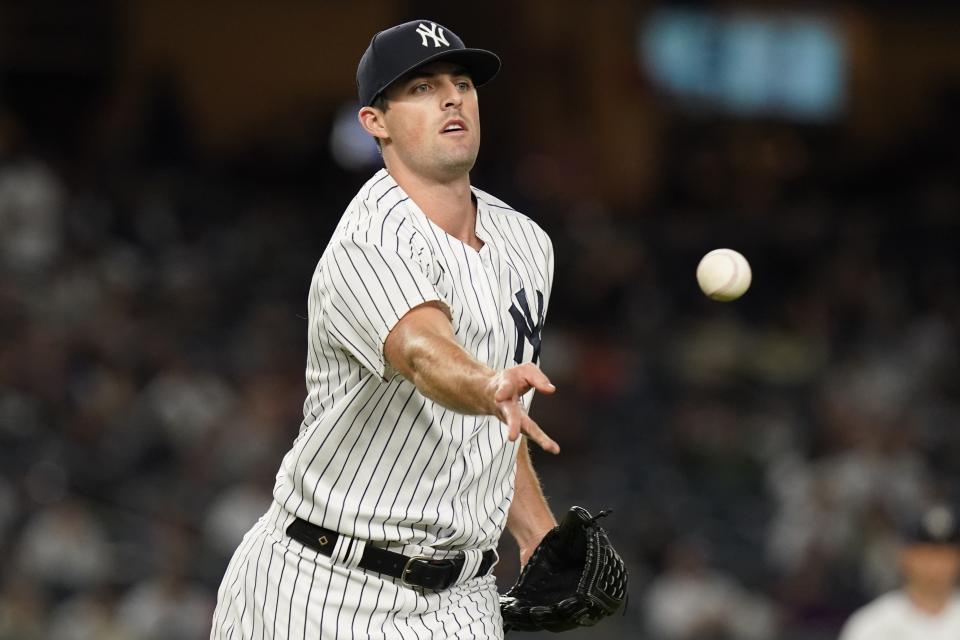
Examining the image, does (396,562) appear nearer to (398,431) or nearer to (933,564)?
(398,431)

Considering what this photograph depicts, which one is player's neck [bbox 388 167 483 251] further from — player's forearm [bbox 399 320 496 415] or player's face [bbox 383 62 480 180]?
player's forearm [bbox 399 320 496 415]

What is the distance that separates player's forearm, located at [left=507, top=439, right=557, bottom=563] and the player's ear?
871 mm

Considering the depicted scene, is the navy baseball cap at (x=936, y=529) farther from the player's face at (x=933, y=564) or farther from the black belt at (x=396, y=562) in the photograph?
the black belt at (x=396, y=562)

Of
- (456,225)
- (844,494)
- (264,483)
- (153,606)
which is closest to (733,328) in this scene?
(844,494)

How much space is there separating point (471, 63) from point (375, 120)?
0.25 m

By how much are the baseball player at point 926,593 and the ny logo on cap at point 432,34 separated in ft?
10.2

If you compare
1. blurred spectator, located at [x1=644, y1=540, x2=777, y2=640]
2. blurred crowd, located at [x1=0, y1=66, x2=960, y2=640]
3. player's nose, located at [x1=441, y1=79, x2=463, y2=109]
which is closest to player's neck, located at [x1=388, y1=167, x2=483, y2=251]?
player's nose, located at [x1=441, y1=79, x2=463, y2=109]

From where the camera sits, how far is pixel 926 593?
18.6 feet

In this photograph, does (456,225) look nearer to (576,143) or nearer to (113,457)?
(113,457)

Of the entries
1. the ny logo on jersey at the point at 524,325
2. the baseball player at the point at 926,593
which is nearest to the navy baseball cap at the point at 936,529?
the baseball player at the point at 926,593

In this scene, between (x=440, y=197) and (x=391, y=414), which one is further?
(x=440, y=197)

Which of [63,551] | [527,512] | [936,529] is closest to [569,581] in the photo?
[527,512]

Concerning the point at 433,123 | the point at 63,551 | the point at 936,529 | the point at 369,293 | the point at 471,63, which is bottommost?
the point at 63,551

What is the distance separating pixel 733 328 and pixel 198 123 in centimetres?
574
